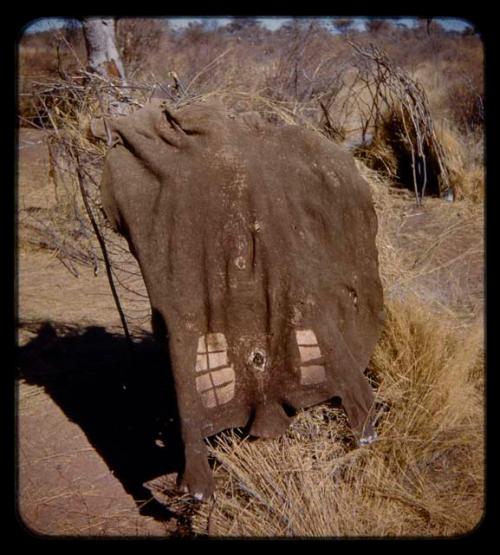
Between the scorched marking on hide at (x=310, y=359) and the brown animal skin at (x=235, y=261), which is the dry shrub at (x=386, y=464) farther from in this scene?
the scorched marking on hide at (x=310, y=359)

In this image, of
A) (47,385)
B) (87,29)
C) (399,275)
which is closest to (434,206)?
(399,275)

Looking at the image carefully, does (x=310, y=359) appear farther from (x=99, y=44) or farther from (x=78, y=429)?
(x=99, y=44)

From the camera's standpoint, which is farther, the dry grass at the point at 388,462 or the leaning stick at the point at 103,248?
the leaning stick at the point at 103,248

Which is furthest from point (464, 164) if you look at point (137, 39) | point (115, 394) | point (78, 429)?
point (137, 39)

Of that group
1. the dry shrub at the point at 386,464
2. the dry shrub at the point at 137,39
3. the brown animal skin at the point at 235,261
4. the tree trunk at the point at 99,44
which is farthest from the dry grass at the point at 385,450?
the dry shrub at the point at 137,39

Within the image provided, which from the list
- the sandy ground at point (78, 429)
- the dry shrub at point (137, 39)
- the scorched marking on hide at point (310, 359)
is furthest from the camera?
the dry shrub at point (137, 39)

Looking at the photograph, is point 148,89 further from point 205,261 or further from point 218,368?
point 218,368

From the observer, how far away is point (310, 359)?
2936 mm

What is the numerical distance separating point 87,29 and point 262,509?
5749 millimetres

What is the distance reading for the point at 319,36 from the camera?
37.6 ft

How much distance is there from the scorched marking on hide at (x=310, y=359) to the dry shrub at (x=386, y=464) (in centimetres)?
37

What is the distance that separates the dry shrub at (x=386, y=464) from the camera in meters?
2.76

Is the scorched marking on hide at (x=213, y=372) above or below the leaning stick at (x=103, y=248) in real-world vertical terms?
below

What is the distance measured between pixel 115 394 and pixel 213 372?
1828 millimetres
